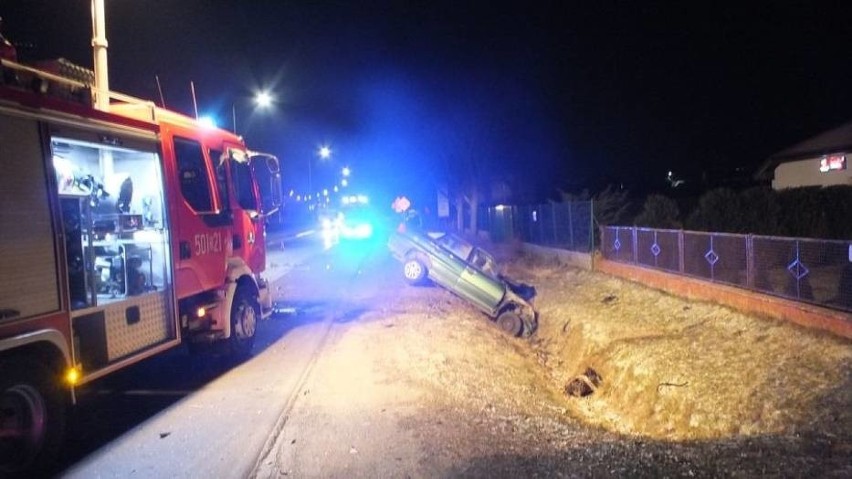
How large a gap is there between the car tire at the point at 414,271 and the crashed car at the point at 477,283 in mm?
205

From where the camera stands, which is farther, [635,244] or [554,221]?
[554,221]

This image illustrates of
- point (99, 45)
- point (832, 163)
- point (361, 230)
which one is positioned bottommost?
point (361, 230)

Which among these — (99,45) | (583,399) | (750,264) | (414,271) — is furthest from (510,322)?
(99,45)

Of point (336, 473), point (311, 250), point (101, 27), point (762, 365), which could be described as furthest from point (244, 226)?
point (311, 250)

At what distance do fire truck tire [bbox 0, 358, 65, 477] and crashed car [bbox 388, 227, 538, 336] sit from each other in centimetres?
950

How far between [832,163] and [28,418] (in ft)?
91.1

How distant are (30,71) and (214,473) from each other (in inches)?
144

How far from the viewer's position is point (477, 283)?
1426cm

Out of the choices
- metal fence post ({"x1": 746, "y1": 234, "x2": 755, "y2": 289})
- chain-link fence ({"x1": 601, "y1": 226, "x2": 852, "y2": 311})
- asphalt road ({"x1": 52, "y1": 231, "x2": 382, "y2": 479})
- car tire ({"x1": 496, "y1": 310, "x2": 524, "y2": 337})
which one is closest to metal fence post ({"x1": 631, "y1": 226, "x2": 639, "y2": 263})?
chain-link fence ({"x1": 601, "y1": 226, "x2": 852, "y2": 311})

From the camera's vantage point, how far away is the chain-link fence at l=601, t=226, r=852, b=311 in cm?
880

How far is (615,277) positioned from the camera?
52.5 ft

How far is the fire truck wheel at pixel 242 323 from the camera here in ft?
31.8

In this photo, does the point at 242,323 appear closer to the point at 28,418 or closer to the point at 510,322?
the point at 28,418

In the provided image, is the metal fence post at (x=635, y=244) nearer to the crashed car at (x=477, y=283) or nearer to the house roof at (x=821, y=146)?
the crashed car at (x=477, y=283)
